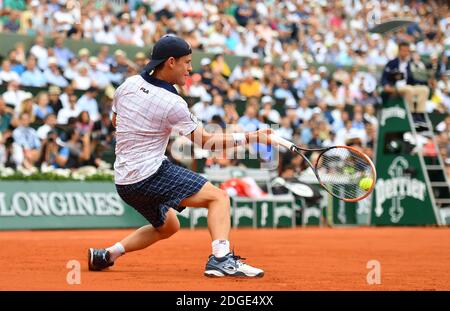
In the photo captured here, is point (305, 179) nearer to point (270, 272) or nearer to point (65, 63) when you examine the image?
point (65, 63)

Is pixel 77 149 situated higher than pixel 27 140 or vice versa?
pixel 27 140

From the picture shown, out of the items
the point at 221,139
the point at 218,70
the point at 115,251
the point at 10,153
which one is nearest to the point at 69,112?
the point at 10,153

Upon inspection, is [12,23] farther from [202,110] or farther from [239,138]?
[239,138]

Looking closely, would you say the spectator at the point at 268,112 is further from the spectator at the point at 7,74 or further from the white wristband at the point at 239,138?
the white wristband at the point at 239,138

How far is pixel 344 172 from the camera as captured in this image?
8242mm

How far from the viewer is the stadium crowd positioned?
16859 millimetres

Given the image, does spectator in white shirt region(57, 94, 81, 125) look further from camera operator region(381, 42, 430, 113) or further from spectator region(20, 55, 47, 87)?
camera operator region(381, 42, 430, 113)

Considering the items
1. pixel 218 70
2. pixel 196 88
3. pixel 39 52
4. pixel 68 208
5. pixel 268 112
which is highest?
pixel 39 52

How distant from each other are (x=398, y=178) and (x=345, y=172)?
32.0ft

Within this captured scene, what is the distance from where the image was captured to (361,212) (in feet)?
63.4

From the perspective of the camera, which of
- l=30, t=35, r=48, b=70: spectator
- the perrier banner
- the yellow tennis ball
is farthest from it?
l=30, t=35, r=48, b=70: spectator

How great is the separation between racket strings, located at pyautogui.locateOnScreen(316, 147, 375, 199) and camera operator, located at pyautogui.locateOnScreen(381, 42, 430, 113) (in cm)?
886

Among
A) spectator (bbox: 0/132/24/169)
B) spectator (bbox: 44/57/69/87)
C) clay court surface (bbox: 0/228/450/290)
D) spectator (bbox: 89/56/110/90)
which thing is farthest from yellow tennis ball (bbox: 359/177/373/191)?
spectator (bbox: 89/56/110/90)

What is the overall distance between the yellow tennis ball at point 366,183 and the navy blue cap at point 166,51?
1772 mm
